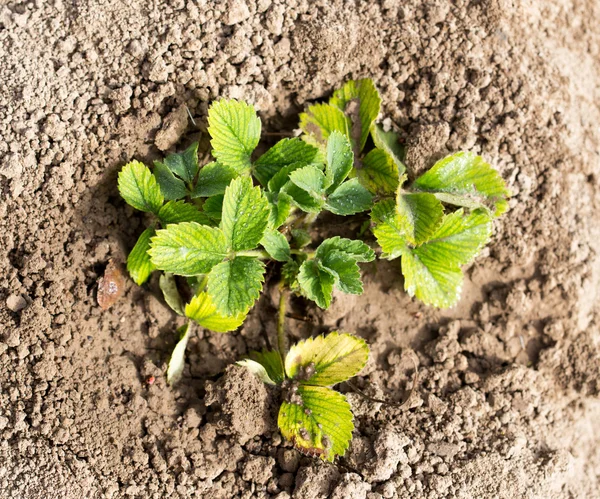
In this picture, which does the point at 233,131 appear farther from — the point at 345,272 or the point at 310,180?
the point at 345,272

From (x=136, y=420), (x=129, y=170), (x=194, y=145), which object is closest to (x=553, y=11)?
(x=194, y=145)

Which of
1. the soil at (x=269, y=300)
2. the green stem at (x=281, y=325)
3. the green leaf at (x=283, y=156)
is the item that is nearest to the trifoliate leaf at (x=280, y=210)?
the green leaf at (x=283, y=156)

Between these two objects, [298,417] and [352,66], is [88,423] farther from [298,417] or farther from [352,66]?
[352,66]

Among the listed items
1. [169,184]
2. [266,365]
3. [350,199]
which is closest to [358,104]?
[350,199]

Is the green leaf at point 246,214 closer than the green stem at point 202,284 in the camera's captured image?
Yes

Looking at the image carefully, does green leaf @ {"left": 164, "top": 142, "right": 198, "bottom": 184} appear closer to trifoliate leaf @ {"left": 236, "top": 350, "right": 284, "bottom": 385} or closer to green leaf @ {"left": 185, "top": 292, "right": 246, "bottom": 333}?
green leaf @ {"left": 185, "top": 292, "right": 246, "bottom": 333}

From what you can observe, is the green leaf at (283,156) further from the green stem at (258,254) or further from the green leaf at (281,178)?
the green stem at (258,254)
